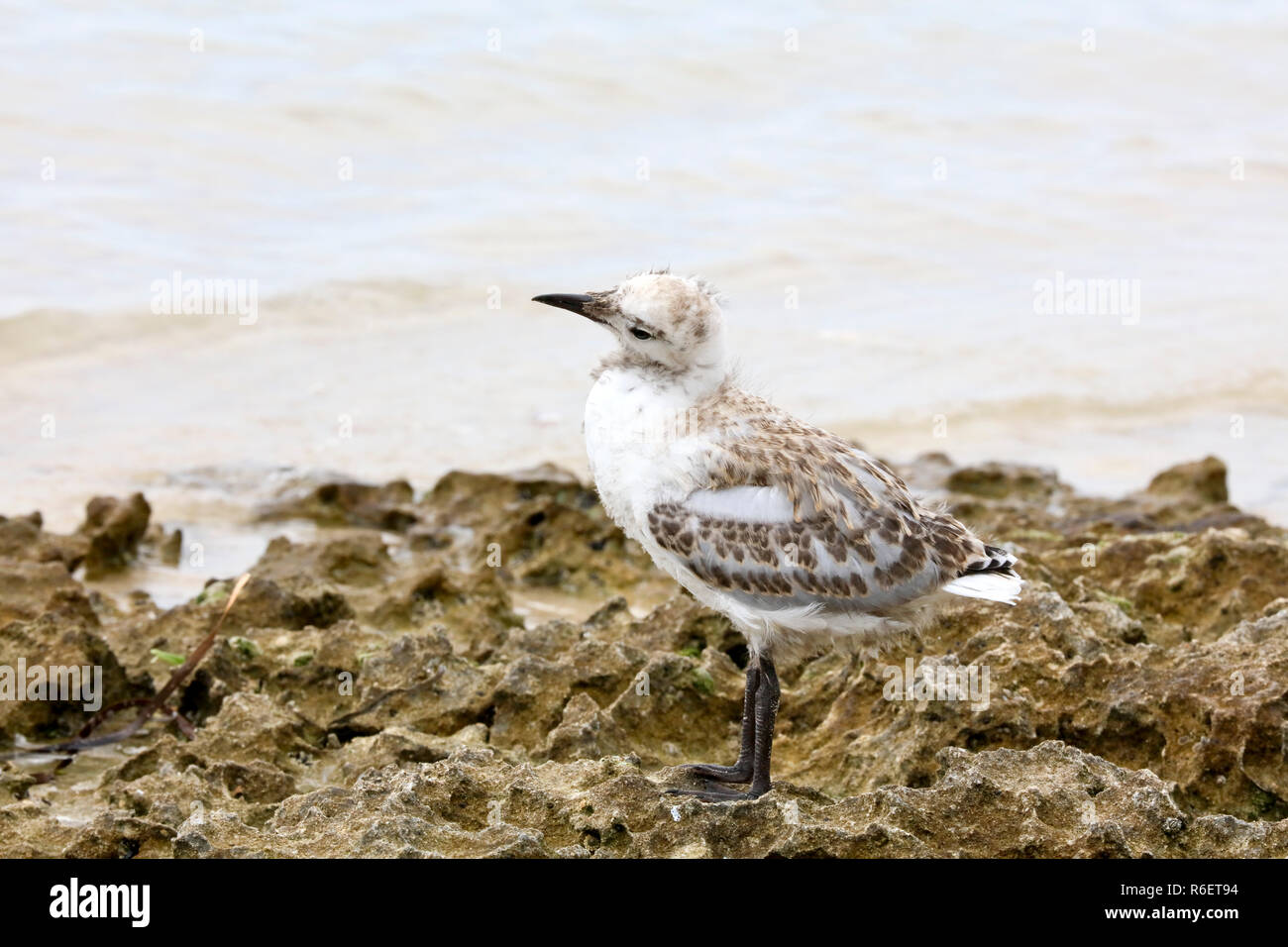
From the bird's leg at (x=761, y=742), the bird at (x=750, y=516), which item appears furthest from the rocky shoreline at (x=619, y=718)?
the bird at (x=750, y=516)

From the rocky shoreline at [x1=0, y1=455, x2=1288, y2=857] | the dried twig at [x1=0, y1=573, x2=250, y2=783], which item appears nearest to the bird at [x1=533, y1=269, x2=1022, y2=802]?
the rocky shoreline at [x1=0, y1=455, x2=1288, y2=857]

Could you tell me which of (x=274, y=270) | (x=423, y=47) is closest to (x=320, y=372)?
(x=274, y=270)

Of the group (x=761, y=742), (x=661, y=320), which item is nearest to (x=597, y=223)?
(x=661, y=320)

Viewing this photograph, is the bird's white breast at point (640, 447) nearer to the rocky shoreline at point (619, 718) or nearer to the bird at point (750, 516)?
the bird at point (750, 516)

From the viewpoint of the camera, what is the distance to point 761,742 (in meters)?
5.76

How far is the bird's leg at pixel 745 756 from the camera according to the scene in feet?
19.4

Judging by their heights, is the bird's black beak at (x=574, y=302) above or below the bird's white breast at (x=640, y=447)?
above

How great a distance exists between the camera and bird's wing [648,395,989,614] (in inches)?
227

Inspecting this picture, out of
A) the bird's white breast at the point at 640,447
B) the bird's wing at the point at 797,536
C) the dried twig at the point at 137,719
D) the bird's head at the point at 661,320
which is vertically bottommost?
the dried twig at the point at 137,719

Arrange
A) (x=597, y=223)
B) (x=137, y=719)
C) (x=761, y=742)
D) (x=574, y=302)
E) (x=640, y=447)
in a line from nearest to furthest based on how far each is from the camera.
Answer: (x=761, y=742), (x=640, y=447), (x=574, y=302), (x=137, y=719), (x=597, y=223)

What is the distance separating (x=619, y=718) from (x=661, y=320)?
174 cm

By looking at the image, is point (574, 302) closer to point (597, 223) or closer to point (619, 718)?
point (619, 718)

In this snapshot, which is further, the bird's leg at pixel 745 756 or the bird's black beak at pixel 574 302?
the bird's black beak at pixel 574 302

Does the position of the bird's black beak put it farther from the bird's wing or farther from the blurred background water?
the blurred background water
